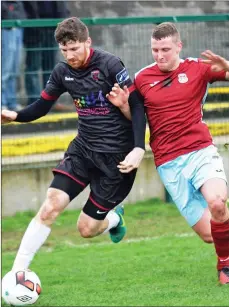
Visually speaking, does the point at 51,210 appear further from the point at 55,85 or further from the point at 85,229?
the point at 55,85

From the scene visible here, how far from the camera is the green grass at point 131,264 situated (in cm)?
833

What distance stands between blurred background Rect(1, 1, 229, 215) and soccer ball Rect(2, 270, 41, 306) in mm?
5151

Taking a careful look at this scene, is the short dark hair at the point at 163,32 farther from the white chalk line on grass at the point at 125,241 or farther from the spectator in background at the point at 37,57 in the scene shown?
the spectator in background at the point at 37,57

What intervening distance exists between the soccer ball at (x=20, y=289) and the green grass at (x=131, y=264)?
0.20 metres

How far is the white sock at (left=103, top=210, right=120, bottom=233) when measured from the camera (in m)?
9.92

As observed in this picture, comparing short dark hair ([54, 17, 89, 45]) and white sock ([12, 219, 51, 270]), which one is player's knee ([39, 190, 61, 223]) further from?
short dark hair ([54, 17, 89, 45])

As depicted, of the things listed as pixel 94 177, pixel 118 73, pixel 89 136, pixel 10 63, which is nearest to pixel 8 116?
pixel 89 136

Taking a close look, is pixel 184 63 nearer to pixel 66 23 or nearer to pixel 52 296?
pixel 66 23

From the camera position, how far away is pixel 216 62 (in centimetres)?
853

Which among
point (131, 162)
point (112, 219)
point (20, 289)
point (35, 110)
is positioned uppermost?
point (35, 110)

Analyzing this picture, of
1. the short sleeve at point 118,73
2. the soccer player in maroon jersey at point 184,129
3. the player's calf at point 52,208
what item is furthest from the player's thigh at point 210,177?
the player's calf at point 52,208

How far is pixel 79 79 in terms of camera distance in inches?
348

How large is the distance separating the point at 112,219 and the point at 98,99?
166cm

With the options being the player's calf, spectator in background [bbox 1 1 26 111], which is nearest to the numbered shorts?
the player's calf
